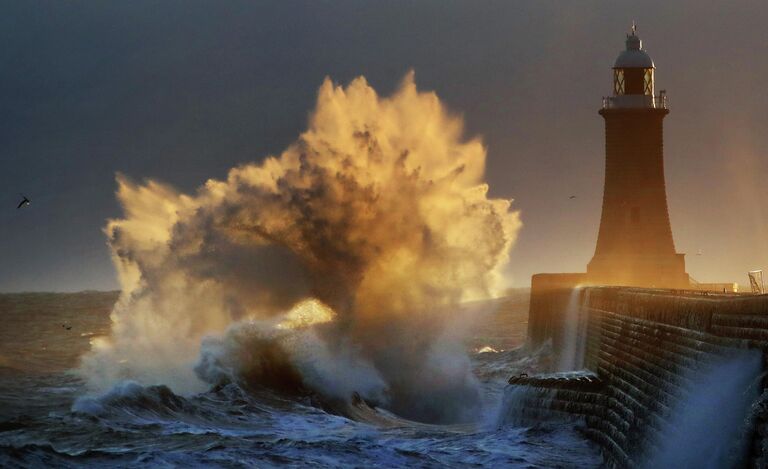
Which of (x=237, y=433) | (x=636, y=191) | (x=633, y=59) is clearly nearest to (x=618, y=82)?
(x=633, y=59)

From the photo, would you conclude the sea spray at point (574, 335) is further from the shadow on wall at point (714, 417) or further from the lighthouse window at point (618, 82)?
the shadow on wall at point (714, 417)

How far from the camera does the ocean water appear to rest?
54.8ft

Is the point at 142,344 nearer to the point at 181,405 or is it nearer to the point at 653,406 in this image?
the point at 181,405

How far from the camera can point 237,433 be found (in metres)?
19.7

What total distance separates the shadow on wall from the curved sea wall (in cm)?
1

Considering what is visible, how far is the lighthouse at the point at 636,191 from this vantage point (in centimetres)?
3638

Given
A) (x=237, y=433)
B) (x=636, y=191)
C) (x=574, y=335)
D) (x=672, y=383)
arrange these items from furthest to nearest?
(x=636, y=191), (x=574, y=335), (x=237, y=433), (x=672, y=383)

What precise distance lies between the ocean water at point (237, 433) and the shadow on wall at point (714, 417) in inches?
132

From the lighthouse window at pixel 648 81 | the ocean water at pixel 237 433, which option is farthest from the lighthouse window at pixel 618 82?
the ocean water at pixel 237 433

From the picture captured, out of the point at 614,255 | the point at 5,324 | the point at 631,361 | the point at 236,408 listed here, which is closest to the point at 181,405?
the point at 236,408

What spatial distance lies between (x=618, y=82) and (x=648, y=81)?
0.91m

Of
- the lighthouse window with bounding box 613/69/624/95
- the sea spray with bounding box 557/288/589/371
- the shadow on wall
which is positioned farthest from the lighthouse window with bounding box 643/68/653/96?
the shadow on wall

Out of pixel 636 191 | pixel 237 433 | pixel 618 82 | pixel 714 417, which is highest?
pixel 618 82

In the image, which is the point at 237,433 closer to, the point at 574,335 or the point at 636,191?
the point at 574,335
